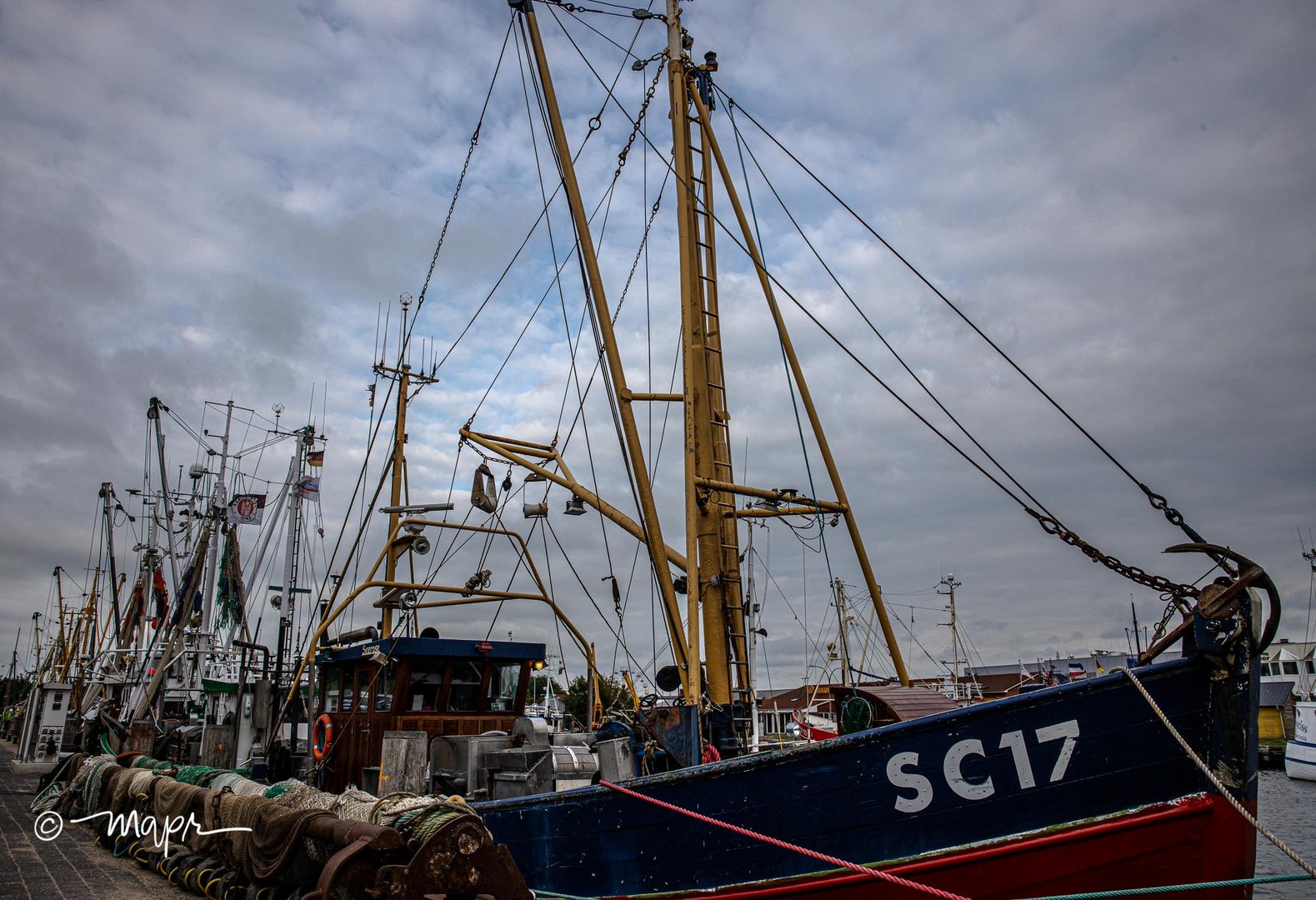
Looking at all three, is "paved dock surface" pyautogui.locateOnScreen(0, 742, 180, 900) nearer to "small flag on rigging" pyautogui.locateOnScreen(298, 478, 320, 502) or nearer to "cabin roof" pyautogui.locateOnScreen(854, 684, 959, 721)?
"cabin roof" pyautogui.locateOnScreen(854, 684, 959, 721)

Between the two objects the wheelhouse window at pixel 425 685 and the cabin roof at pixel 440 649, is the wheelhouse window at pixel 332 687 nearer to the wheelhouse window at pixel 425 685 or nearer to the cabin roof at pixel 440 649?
the cabin roof at pixel 440 649

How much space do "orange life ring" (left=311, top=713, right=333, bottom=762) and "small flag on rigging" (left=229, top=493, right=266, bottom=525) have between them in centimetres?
1767

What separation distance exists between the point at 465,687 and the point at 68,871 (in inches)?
190

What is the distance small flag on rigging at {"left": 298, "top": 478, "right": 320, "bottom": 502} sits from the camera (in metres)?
24.2

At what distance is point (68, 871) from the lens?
9805 millimetres

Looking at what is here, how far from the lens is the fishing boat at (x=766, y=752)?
6051 mm

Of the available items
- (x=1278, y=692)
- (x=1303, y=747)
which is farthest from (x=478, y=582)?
(x=1278, y=692)

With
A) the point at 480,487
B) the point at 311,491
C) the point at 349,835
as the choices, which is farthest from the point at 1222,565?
the point at 311,491

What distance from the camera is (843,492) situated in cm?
1146

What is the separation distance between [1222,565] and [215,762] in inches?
566

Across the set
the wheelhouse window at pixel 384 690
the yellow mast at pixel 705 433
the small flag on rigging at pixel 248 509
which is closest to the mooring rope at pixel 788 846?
the yellow mast at pixel 705 433

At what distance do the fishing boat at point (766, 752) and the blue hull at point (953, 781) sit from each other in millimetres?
15

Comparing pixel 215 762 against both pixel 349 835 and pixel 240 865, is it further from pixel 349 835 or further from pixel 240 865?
pixel 349 835

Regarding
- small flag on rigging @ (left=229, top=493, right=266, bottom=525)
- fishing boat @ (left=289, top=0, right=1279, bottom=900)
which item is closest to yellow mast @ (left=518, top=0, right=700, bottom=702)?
fishing boat @ (left=289, top=0, right=1279, bottom=900)
